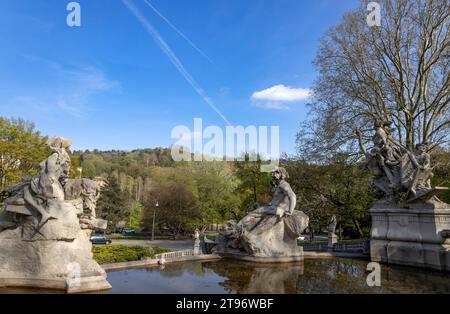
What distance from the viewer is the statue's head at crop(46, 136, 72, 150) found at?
8.73m

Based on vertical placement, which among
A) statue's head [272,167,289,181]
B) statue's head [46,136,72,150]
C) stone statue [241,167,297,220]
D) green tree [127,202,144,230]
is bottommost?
green tree [127,202,144,230]

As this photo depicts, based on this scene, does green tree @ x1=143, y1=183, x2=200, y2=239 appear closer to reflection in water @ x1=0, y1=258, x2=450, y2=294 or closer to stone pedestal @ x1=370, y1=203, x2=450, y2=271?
stone pedestal @ x1=370, y1=203, x2=450, y2=271

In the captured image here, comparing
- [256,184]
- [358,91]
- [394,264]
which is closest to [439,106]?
[358,91]

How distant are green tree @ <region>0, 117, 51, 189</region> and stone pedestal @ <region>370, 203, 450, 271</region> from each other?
30164 millimetres

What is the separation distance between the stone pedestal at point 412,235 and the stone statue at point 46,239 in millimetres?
9907

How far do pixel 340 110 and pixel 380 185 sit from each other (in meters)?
11.9

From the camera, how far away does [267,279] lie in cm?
904

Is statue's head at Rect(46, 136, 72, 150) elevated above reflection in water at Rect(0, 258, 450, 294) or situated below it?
above

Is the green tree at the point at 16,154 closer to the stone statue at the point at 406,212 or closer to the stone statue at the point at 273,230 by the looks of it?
the stone statue at the point at 273,230

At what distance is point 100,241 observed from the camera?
38250mm

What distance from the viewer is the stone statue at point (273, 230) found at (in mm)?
11719

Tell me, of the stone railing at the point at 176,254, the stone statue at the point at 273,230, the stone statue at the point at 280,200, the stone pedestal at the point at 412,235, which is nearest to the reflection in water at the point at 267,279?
the stone statue at the point at 273,230

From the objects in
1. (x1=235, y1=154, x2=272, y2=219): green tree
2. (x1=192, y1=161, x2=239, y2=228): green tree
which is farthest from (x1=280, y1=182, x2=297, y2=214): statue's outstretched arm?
(x1=192, y1=161, x2=239, y2=228): green tree

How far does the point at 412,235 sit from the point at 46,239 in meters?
11.4
